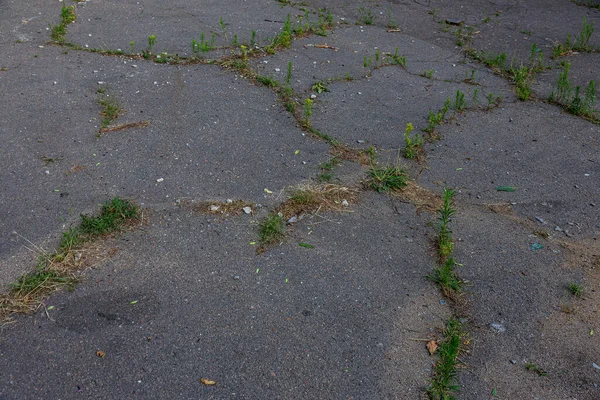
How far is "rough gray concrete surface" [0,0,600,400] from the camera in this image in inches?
108

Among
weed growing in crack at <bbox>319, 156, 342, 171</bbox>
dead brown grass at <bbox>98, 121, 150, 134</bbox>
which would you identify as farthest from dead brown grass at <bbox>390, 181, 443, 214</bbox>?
dead brown grass at <bbox>98, 121, 150, 134</bbox>

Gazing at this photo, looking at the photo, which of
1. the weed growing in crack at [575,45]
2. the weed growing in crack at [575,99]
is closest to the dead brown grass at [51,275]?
the weed growing in crack at [575,99]

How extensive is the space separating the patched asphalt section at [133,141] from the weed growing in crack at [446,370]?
5.19 ft

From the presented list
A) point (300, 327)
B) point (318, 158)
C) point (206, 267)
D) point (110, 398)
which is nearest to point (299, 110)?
point (318, 158)

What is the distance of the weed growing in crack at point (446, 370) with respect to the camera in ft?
8.60

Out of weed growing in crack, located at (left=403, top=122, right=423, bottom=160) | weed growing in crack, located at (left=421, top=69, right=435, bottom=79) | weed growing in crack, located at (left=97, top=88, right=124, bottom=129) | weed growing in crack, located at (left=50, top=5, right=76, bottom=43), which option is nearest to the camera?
weed growing in crack, located at (left=403, top=122, right=423, bottom=160)

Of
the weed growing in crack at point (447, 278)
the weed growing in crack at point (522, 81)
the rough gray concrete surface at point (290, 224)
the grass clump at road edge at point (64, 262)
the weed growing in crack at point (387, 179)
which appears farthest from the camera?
the weed growing in crack at point (522, 81)

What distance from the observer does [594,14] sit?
8.47 meters

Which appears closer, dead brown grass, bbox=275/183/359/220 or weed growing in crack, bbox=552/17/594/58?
dead brown grass, bbox=275/183/359/220

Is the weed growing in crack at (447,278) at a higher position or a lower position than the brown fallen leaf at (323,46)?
lower

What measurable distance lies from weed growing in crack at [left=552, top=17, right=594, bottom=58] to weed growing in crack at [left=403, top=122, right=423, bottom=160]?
10.2 feet

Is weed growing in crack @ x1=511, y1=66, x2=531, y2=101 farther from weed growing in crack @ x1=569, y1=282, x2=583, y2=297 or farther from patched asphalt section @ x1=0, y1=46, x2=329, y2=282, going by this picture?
weed growing in crack @ x1=569, y1=282, x2=583, y2=297

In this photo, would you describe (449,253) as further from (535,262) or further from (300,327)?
(300,327)

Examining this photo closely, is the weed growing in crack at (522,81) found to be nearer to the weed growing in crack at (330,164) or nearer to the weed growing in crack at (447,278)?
the weed growing in crack at (330,164)
